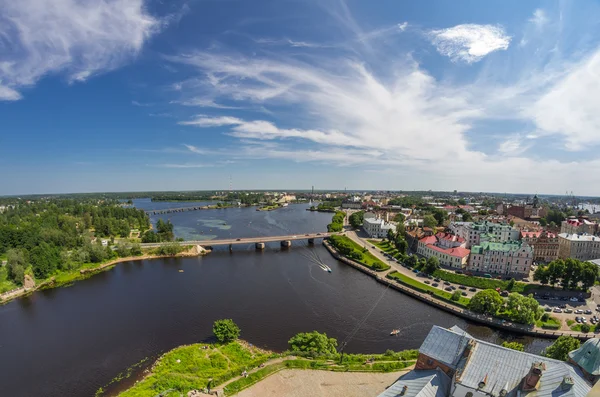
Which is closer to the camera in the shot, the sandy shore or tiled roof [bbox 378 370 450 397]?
tiled roof [bbox 378 370 450 397]

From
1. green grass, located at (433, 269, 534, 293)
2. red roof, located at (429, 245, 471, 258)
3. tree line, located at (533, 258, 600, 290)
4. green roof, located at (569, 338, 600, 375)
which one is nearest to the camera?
green roof, located at (569, 338, 600, 375)

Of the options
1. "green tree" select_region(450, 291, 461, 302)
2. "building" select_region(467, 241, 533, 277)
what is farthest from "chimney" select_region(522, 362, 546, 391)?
"building" select_region(467, 241, 533, 277)

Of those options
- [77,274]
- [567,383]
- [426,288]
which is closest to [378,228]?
[426,288]

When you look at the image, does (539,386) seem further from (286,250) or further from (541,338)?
(286,250)

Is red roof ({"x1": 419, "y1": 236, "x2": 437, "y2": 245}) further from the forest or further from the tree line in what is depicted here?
the forest

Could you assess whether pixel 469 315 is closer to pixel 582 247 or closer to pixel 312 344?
pixel 312 344

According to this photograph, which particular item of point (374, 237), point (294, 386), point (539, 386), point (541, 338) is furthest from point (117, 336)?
point (374, 237)

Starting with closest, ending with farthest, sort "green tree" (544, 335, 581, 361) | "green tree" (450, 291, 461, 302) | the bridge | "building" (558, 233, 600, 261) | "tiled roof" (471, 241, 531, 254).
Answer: "green tree" (544, 335, 581, 361) < "green tree" (450, 291, 461, 302) < "tiled roof" (471, 241, 531, 254) < "building" (558, 233, 600, 261) < the bridge

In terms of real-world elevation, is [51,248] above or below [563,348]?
above
